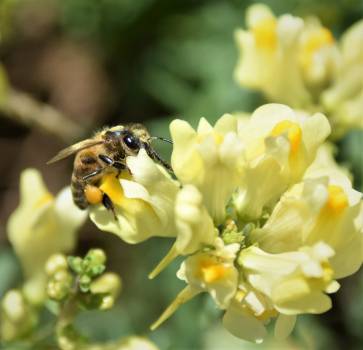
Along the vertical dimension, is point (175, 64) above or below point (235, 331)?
below

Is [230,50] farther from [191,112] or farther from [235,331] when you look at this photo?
[235,331]

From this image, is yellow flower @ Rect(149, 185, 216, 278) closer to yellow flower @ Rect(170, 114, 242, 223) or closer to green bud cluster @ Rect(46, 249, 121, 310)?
yellow flower @ Rect(170, 114, 242, 223)

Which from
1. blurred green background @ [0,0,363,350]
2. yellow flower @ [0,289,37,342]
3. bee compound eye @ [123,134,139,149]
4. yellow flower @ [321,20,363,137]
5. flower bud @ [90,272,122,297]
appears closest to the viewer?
bee compound eye @ [123,134,139,149]

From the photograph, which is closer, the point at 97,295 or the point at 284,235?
the point at 284,235

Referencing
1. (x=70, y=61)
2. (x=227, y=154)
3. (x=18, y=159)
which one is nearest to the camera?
(x=227, y=154)

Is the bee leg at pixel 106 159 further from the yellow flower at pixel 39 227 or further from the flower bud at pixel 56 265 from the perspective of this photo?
the yellow flower at pixel 39 227

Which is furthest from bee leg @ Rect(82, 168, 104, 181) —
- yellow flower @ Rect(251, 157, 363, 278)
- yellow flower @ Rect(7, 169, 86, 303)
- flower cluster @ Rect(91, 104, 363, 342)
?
yellow flower @ Rect(251, 157, 363, 278)

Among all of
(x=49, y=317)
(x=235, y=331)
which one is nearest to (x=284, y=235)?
Result: (x=235, y=331)
